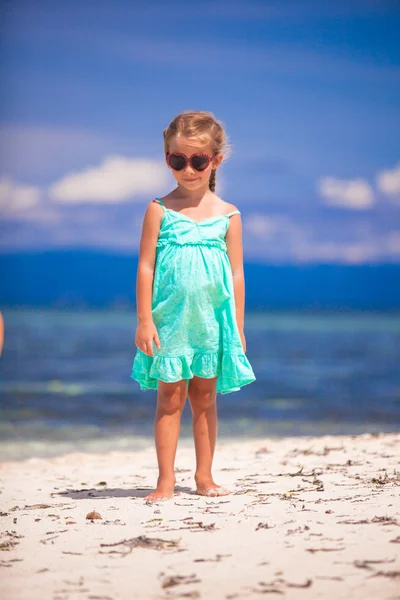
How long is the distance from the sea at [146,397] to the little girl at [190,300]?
367 cm

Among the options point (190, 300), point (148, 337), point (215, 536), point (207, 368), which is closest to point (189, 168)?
point (190, 300)

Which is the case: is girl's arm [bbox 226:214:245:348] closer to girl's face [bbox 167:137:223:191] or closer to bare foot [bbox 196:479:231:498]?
girl's face [bbox 167:137:223:191]

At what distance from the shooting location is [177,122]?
399 cm

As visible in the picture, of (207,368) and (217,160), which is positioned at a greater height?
(217,160)

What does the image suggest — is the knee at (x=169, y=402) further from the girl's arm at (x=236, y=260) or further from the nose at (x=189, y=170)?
the nose at (x=189, y=170)

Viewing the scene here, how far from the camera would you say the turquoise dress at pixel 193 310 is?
12.5ft

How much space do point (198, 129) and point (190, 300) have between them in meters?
0.84

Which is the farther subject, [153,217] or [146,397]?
[146,397]

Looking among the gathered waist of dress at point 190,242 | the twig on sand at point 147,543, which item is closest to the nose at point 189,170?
the gathered waist of dress at point 190,242

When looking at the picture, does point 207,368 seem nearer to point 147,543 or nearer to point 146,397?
point 147,543

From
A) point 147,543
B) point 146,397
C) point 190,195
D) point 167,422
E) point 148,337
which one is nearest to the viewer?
point 147,543

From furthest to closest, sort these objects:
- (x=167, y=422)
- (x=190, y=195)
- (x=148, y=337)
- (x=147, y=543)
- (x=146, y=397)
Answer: (x=146, y=397)
(x=190, y=195)
(x=167, y=422)
(x=148, y=337)
(x=147, y=543)

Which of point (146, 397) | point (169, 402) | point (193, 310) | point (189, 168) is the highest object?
point (189, 168)

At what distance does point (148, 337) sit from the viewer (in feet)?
12.5
